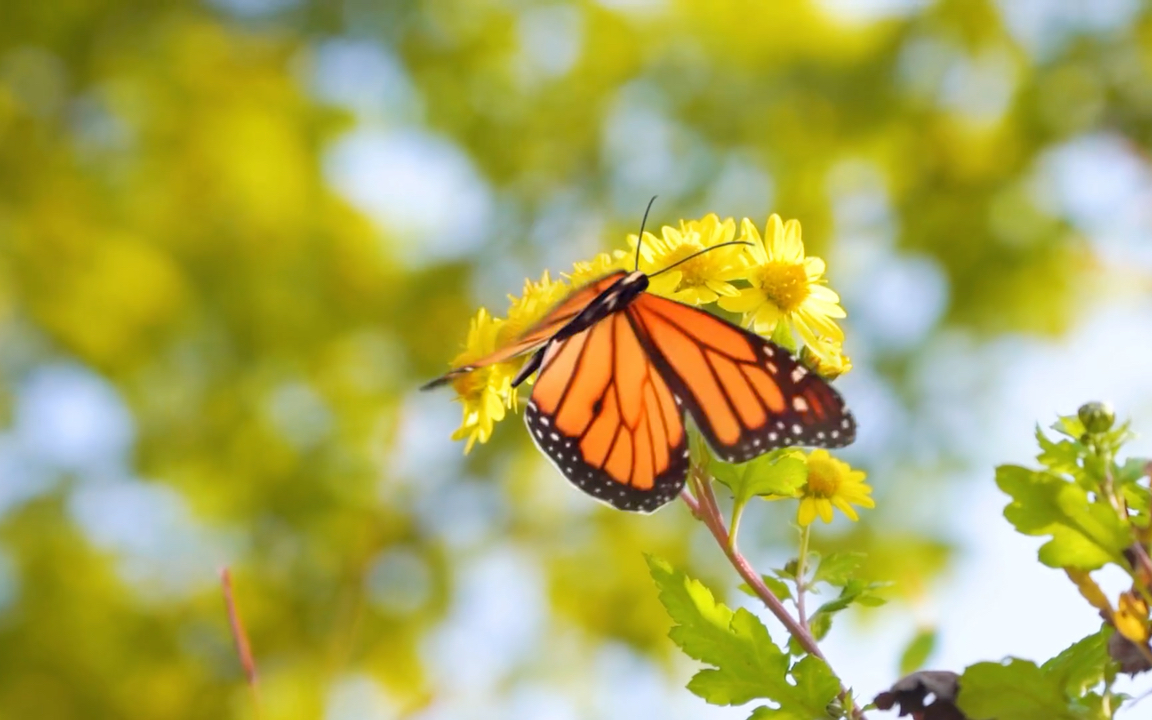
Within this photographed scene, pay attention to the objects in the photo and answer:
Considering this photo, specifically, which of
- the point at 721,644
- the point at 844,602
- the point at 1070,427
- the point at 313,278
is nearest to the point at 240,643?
the point at 721,644

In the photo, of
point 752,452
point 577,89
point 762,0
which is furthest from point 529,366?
point 762,0

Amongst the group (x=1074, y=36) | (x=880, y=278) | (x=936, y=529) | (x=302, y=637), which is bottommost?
(x=936, y=529)

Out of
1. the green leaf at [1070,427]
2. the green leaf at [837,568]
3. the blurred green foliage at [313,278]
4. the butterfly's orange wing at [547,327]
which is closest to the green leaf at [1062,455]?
the green leaf at [1070,427]

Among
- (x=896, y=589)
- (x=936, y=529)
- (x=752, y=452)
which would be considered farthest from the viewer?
(x=936, y=529)

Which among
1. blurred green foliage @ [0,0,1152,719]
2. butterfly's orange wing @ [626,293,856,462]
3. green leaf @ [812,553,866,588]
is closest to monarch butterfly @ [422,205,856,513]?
butterfly's orange wing @ [626,293,856,462]

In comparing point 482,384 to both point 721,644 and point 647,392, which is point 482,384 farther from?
point 721,644

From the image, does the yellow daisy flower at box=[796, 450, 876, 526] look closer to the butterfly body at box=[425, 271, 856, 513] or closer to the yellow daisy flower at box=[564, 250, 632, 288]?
the butterfly body at box=[425, 271, 856, 513]

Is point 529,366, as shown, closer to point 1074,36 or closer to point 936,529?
point 936,529
